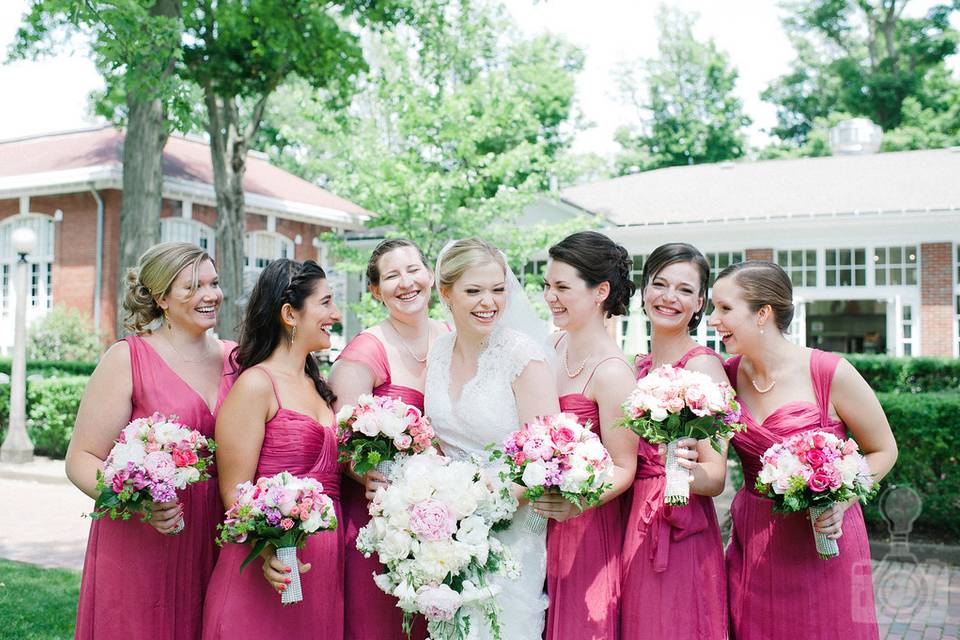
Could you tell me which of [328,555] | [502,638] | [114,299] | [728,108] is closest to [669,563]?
[502,638]

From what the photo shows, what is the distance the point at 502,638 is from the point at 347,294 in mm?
22072

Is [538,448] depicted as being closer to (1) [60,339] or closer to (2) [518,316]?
(2) [518,316]

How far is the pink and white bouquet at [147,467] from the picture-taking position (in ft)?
11.8

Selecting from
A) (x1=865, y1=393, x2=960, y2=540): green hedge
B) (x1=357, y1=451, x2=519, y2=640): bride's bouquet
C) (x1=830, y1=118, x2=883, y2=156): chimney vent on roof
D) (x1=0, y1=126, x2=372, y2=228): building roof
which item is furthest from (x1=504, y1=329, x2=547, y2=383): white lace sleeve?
(x1=830, y1=118, x2=883, y2=156): chimney vent on roof

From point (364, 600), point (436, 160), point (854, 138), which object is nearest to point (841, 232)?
point (854, 138)

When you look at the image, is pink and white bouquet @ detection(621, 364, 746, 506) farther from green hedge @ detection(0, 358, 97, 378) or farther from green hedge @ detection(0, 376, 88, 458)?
green hedge @ detection(0, 358, 97, 378)

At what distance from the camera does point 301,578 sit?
12.6 feet

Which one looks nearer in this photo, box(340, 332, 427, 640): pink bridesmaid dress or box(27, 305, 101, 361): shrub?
box(340, 332, 427, 640): pink bridesmaid dress

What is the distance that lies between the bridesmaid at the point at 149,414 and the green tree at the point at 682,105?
132 feet

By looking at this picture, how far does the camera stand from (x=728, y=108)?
43.0m

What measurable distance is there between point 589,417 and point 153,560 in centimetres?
210

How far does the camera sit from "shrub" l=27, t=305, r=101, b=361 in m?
20.4

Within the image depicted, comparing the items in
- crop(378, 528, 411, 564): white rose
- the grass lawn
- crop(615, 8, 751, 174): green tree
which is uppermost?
crop(615, 8, 751, 174): green tree

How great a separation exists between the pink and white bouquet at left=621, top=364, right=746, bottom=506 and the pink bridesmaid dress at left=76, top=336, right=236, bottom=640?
2021mm
